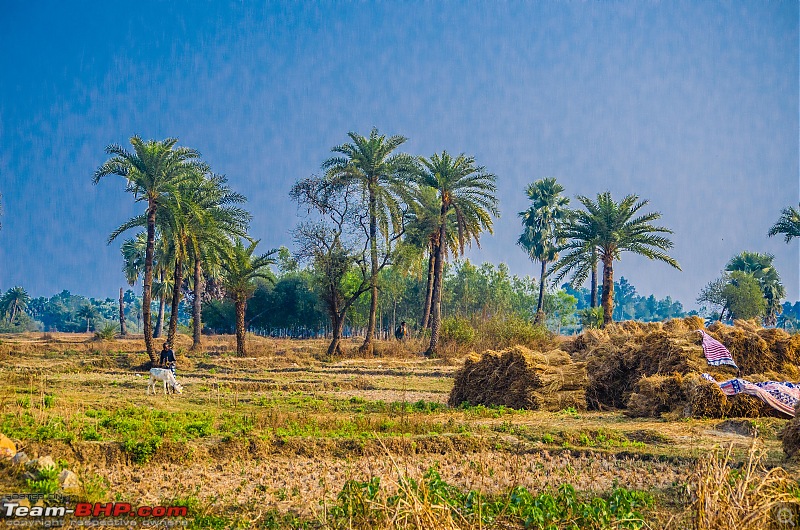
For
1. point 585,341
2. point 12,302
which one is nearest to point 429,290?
point 585,341

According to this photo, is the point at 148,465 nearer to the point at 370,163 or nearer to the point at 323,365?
the point at 323,365

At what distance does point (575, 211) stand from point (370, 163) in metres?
12.4

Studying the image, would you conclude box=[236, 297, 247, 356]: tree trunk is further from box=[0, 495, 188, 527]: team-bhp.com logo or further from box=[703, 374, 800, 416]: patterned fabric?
box=[0, 495, 188, 527]: team-bhp.com logo

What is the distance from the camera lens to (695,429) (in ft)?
44.5

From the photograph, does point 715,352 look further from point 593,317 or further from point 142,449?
point 593,317

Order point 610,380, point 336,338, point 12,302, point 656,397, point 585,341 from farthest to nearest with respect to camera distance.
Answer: point 12,302
point 336,338
point 585,341
point 610,380
point 656,397

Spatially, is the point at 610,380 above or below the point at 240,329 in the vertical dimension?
below

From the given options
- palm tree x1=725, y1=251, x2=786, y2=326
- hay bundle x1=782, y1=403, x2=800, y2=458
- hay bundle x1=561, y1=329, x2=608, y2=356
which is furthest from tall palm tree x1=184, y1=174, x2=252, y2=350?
palm tree x1=725, y1=251, x2=786, y2=326

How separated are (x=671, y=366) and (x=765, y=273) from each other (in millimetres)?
60513

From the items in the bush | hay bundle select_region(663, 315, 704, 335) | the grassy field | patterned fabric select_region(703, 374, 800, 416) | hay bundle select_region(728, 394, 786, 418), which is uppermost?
hay bundle select_region(663, 315, 704, 335)

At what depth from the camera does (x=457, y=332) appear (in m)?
38.3

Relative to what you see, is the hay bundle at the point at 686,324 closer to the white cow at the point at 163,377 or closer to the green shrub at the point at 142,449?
the white cow at the point at 163,377

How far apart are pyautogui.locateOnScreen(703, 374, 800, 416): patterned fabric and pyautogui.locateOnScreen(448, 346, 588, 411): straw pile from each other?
140 inches

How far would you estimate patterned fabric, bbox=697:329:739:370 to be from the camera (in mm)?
17562
